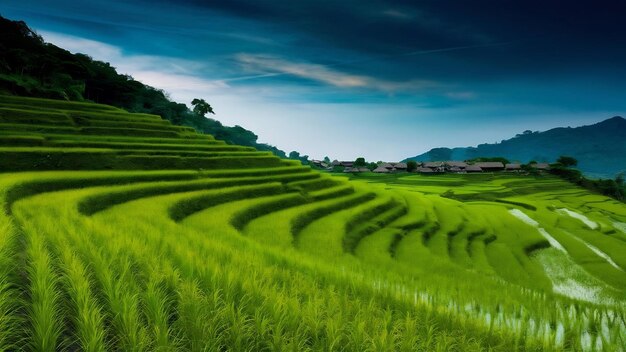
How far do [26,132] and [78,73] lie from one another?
71.6 feet

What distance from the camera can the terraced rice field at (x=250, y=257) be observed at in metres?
2.73

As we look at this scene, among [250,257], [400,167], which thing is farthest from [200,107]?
[250,257]

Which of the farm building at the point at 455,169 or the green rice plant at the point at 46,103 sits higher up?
the green rice plant at the point at 46,103

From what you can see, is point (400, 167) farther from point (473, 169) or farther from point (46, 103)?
point (46, 103)

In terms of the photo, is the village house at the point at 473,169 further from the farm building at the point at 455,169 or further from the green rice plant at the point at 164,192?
the green rice plant at the point at 164,192

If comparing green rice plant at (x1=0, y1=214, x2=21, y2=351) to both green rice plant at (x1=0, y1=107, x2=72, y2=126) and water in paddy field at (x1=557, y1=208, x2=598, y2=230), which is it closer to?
green rice plant at (x1=0, y1=107, x2=72, y2=126)

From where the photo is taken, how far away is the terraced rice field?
273 cm

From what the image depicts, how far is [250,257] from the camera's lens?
5266 mm

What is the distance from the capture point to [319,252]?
32.3ft

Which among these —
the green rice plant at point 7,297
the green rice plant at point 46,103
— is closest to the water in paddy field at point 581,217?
the green rice plant at point 7,297

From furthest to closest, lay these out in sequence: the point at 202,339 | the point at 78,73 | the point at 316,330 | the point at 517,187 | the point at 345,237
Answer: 1. the point at 517,187
2. the point at 78,73
3. the point at 345,237
4. the point at 316,330
5. the point at 202,339

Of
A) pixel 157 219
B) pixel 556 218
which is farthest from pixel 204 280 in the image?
pixel 556 218

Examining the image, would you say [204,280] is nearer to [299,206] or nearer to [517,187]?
[299,206]

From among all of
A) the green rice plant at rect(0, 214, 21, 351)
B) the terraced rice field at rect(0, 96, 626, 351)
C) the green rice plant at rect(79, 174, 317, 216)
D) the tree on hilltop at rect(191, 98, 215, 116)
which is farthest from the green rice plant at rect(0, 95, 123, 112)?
the tree on hilltop at rect(191, 98, 215, 116)
